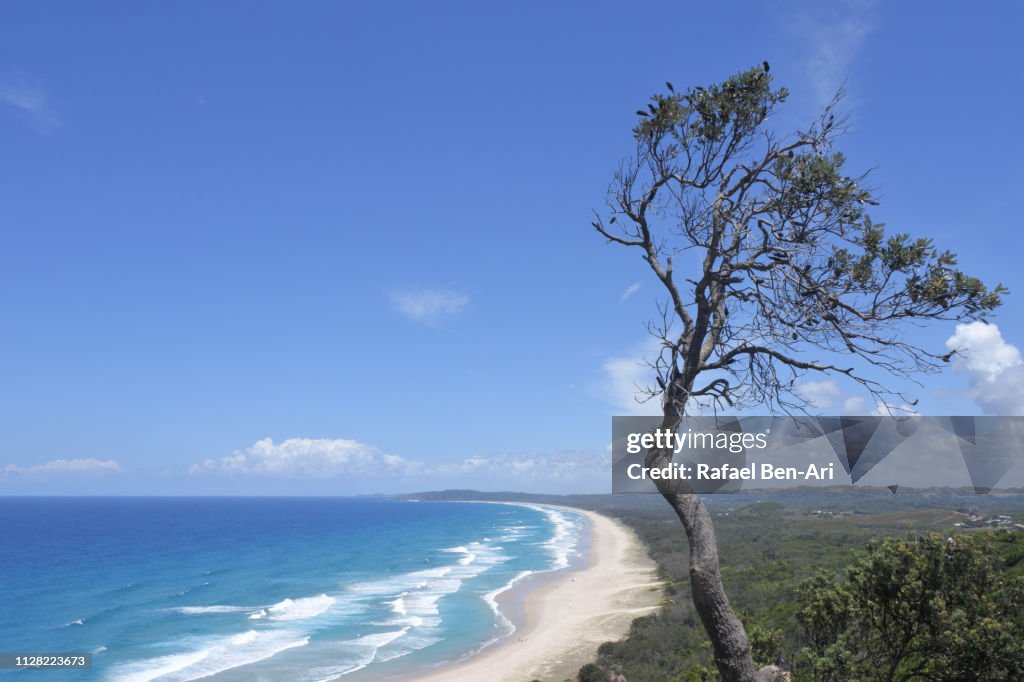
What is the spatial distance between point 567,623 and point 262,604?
21321 mm

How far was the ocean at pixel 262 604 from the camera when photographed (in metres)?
28.0

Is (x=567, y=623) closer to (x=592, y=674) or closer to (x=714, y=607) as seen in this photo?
(x=592, y=674)

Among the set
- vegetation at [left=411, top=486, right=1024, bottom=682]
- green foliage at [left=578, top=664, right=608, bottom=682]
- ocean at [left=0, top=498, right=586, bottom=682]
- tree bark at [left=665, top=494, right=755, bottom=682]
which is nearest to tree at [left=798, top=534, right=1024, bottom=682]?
vegetation at [left=411, top=486, right=1024, bottom=682]

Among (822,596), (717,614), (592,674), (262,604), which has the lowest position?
(262,604)

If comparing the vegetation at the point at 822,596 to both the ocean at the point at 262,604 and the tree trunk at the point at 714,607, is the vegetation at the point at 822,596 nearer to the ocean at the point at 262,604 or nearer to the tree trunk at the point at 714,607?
the tree trunk at the point at 714,607

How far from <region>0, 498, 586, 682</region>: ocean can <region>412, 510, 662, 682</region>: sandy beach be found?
1.58 metres

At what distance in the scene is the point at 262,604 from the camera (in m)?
42.6

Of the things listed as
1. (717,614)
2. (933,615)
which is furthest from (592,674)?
(717,614)

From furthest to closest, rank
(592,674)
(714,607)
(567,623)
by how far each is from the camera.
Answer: (567,623) → (592,674) → (714,607)

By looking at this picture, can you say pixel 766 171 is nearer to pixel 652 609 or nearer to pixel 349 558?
pixel 652 609

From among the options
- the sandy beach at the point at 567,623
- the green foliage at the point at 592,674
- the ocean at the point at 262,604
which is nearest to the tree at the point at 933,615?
the green foliage at the point at 592,674

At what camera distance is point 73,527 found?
4811 inches

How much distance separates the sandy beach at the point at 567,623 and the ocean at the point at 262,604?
5.17 ft

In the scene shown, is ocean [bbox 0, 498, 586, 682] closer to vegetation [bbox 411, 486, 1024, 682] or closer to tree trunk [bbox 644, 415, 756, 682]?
vegetation [bbox 411, 486, 1024, 682]
